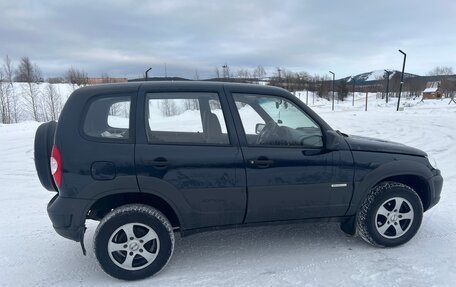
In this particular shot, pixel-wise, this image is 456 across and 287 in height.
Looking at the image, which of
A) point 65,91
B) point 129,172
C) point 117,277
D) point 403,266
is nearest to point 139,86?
point 129,172

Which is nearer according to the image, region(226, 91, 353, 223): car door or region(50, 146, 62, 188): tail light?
region(50, 146, 62, 188): tail light

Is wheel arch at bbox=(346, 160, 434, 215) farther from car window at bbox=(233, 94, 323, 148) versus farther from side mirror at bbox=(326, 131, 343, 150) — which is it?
car window at bbox=(233, 94, 323, 148)

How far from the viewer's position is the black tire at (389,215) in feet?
11.0

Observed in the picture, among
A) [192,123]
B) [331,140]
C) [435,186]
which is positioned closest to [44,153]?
[192,123]

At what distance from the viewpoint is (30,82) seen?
32219 mm

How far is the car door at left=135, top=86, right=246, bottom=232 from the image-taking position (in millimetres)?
2857

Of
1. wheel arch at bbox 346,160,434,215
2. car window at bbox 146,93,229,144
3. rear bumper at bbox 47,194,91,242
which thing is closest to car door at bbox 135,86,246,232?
car window at bbox 146,93,229,144

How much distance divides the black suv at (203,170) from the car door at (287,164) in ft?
0.03

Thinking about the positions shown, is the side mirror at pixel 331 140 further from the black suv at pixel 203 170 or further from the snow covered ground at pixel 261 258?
the snow covered ground at pixel 261 258

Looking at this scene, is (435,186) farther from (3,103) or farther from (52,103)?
(3,103)

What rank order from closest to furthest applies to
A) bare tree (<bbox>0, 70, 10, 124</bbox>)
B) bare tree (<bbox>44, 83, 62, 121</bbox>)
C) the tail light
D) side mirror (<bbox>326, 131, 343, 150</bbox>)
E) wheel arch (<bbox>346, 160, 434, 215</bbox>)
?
the tail light < side mirror (<bbox>326, 131, 343, 150</bbox>) < wheel arch (<bbox>346, 160, 434, 215</bbox>) < bare tree (<bbox>0, 70, 10, 124</bbox>) < bare tree (<bbox>44, 83, 62, 121</bbox>)

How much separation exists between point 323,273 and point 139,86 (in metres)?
2.49

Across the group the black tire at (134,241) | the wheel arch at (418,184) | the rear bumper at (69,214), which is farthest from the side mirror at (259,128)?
the rear bumper at (69,214)

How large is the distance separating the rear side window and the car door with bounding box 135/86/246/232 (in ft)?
0.56
